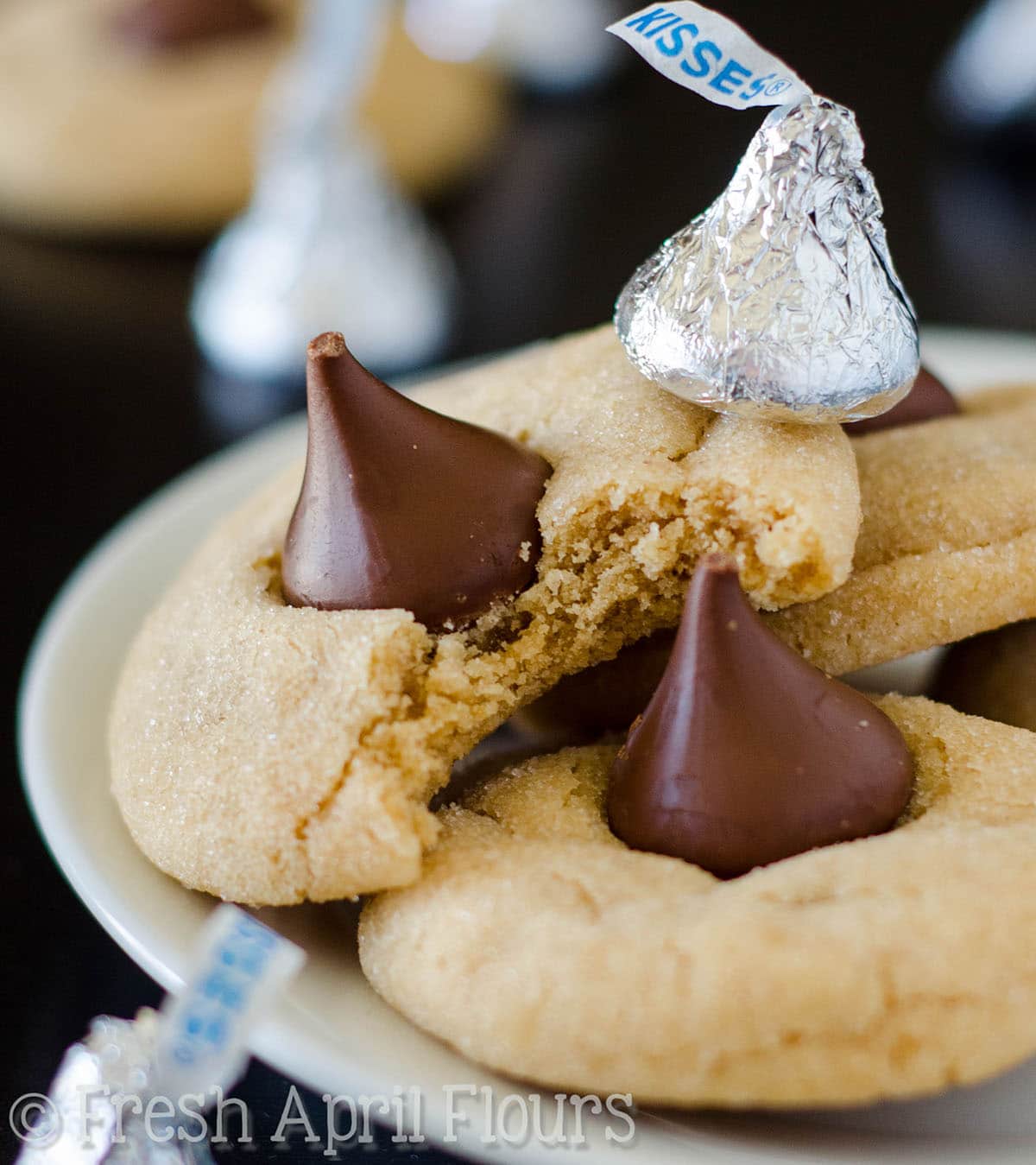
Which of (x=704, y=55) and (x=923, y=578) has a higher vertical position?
(x=704, y=55)

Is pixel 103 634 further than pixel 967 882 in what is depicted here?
Yes

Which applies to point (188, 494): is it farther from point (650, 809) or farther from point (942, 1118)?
point (942, 1118)

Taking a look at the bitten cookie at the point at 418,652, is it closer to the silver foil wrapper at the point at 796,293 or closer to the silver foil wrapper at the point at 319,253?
the silver foil wrapper at the point at 796,293

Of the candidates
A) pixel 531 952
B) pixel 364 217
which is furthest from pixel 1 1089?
pixel 364 217

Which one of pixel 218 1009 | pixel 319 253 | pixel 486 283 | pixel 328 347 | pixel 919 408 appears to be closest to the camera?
pixel 218 1009

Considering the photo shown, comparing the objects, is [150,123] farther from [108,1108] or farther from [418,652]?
[108,1108]

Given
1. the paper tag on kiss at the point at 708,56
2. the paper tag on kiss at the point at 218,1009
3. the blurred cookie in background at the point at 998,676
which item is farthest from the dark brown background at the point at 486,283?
the paper tag on kiss at the point at 708,56

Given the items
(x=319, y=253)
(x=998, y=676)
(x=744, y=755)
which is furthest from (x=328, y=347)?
(x=319, y=253)
